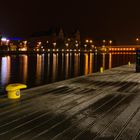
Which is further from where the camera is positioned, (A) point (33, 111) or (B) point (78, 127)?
(A) point (33, 111)

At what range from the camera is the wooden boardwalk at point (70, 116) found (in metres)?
5.63

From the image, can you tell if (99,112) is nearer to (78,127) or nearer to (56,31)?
(78,127)

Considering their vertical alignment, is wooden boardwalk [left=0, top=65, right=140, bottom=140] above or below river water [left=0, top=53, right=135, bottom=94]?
above

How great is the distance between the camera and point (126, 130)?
235 inches

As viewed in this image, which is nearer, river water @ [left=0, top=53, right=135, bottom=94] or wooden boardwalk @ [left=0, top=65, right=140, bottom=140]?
wooden boardwalk @ [left=0, top=65, right=140, bottom=140]

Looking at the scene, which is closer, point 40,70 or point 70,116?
point 70,116

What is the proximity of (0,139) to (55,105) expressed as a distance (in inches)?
127

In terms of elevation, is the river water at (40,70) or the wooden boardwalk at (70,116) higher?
the wooden boardwalk at (70,116)

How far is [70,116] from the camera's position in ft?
23.1

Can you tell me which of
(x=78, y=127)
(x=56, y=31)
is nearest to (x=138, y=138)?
(x=78, y=127)

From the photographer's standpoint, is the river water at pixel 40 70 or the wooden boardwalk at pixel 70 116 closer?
the wooden boardwalk at pixel 70 116

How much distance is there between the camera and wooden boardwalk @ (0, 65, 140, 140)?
563 cm

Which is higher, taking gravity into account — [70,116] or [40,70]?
[70,116]

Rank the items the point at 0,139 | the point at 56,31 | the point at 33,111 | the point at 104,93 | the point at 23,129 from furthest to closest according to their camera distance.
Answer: the point at 56,31 < the point at 104,93 < the point at 33,111 < the point at 23,129 < the point at 0,139
